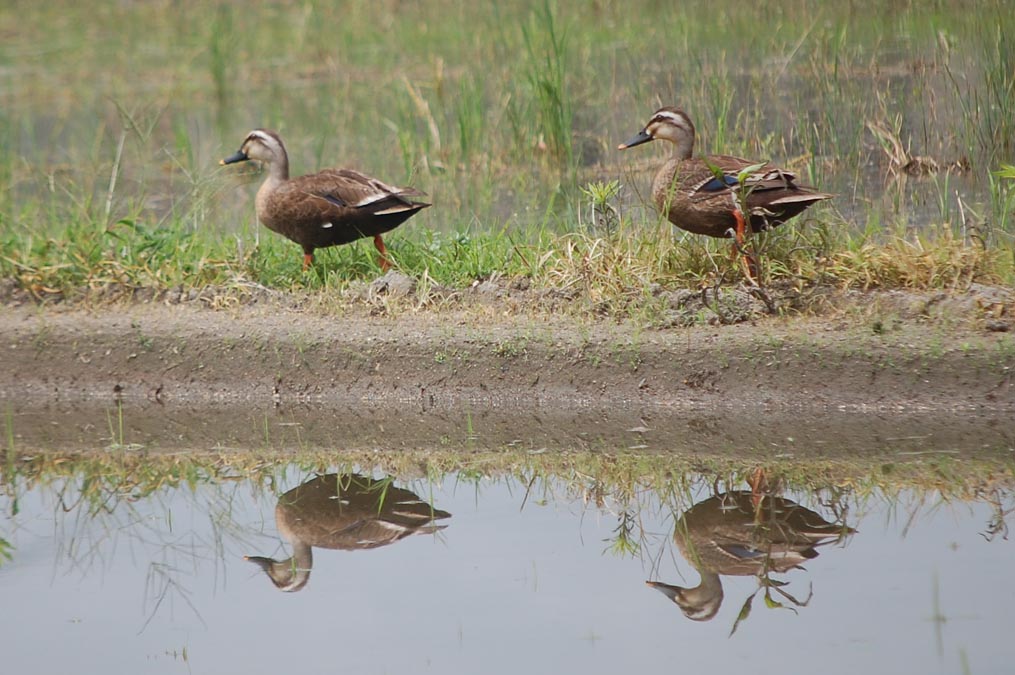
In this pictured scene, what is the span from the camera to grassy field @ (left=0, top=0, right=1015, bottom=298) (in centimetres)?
634

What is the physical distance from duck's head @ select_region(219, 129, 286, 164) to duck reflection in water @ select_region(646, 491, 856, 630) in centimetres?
354

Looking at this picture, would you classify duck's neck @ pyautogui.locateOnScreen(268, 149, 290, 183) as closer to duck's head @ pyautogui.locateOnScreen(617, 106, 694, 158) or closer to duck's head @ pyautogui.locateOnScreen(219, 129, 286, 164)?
duck's head @ pyautogui.locateOnScreen(219, 129, 286, 164)

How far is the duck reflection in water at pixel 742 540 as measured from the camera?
3.96m

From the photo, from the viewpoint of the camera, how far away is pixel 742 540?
432cm

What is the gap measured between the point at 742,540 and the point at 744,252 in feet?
6.08

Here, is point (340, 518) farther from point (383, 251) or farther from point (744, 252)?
point (383, 251)

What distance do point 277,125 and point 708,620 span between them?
844 centimetres

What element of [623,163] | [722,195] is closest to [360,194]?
[722,195]

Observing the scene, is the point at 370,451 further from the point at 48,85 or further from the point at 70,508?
the point at 48,85

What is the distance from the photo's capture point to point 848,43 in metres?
7.43

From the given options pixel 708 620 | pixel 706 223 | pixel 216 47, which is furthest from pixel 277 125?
pixel 708 620

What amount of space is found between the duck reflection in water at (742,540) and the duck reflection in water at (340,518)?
91cm

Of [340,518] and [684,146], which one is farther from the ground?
[684,146]

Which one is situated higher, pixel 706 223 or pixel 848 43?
pixel 848 43
